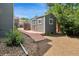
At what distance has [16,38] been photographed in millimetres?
5027

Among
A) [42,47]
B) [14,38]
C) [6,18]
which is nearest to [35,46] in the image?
[42,47]

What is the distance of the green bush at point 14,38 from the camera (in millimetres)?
5004

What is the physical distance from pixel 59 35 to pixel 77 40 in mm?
264

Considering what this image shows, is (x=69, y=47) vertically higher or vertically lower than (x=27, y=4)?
lower

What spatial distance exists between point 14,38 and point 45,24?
48 cm

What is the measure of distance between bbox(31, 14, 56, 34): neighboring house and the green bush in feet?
0.78

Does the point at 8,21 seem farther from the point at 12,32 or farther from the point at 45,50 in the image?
the point at 45,50

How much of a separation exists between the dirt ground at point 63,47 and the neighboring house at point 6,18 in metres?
0.64

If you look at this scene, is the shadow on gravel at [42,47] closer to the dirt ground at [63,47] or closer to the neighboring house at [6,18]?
the dirt ground at [63,47]

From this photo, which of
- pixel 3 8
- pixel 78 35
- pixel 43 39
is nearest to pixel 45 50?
pixel 43 39

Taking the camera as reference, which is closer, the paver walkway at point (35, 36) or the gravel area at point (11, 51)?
the gravel area at point (11, 51)

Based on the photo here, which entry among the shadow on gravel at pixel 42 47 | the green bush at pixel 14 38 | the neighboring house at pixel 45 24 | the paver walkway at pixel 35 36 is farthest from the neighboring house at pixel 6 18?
the shadow on gravel at pixel 42 47

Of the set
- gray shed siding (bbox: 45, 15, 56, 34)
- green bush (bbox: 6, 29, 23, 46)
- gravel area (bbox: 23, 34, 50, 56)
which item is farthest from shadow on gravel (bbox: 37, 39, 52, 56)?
green bush (bbox: 6, 29, 23, 46)

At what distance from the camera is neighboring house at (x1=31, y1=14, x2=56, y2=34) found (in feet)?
16.5
